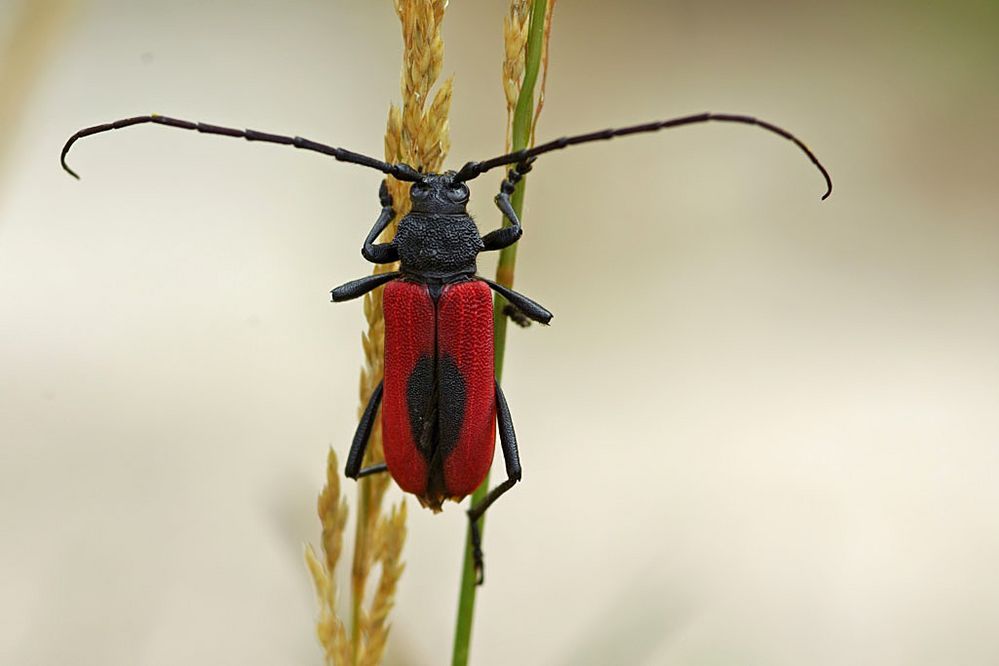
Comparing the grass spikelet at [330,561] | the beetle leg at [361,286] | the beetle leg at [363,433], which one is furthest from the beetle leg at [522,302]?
the grass spikelet at [330,561]

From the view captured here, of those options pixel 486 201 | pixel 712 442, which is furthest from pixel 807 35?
pixel 712 442

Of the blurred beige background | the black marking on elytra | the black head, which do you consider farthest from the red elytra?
the blurred beige background

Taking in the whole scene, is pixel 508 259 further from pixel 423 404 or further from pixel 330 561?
pixel 330 561

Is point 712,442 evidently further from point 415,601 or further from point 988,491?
point 415,601

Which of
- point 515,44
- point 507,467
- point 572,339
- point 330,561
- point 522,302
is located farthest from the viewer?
point 572,339

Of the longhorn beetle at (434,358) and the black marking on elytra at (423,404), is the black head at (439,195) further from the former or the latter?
the black marking on elytra at (423,404)

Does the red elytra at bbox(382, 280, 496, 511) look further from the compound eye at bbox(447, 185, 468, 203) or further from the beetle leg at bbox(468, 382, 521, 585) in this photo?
the compound eye at bbox(447, 185, 468, 203)

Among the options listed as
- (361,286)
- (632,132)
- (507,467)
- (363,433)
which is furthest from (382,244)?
(632,132)
